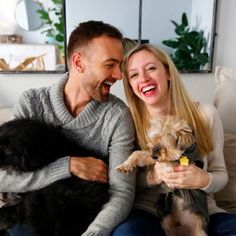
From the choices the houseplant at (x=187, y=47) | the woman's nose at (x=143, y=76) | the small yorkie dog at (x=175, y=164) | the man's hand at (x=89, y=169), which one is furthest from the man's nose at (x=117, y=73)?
the houseplant at (x=187, y=47)

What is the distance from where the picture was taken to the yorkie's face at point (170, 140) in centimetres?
124

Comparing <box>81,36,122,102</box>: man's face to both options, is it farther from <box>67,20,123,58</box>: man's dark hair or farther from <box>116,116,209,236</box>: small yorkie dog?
<box>116,116,209,236</box>: small yorkie dog

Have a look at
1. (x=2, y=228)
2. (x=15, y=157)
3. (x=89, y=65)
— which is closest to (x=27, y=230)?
(x=2, y=228)

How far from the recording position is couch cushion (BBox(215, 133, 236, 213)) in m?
1.66

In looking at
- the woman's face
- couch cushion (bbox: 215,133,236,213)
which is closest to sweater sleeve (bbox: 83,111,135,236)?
the woman's face

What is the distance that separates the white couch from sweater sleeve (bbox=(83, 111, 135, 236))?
0.58 metres

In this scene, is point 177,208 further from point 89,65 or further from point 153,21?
point 153,21

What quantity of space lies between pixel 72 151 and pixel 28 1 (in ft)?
3.88

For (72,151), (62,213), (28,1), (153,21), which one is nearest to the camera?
(62,213)

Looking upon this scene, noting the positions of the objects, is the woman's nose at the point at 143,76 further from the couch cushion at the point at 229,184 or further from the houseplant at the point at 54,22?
the houseplant at the point at 54,22

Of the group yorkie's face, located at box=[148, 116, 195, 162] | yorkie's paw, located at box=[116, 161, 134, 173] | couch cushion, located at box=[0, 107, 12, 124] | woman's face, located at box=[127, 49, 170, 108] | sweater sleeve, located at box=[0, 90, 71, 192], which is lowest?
sweater sleeve, located at box=[0, 90, 71, 192]

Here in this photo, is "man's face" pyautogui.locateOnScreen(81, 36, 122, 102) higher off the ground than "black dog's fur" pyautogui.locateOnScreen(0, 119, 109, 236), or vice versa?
"man's face" pyautogui.locateOnScreen(81, 36, 122, 102)

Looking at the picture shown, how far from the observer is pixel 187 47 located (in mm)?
2338

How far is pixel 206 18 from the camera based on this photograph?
2334 millimetres
